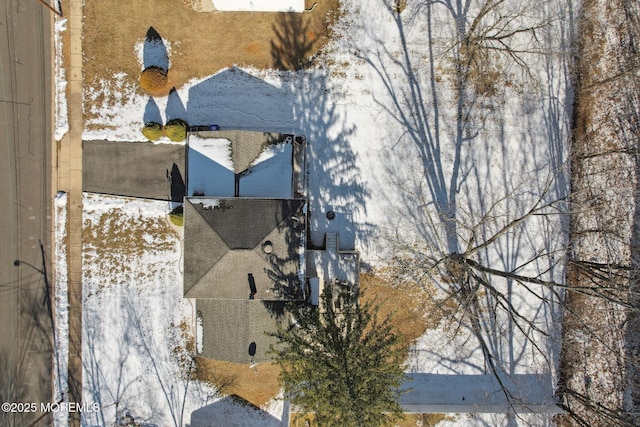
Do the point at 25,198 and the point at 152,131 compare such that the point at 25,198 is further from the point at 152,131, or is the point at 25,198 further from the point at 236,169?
the point at 236,169

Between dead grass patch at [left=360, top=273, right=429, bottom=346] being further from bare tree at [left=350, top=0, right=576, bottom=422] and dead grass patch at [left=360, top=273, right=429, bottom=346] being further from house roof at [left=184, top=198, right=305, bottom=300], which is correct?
house roof at [left=184, top=198, right=305, bottom=300]

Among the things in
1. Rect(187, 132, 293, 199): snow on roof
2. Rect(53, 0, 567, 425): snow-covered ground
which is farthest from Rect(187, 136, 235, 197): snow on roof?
Rect(53, 0, 567, 425): snow-covered ground

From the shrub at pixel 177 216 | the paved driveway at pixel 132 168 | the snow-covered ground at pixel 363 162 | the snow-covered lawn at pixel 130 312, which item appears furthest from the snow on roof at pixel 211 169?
the snow-covered lawn at pixel 130 312

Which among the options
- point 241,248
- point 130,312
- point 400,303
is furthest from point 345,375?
point 130,312

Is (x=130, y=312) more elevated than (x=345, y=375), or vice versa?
(x=130, y=312)

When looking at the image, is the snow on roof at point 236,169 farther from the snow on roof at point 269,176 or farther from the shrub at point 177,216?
the shrub at point 177,216

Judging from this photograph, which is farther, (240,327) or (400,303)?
(400,303)

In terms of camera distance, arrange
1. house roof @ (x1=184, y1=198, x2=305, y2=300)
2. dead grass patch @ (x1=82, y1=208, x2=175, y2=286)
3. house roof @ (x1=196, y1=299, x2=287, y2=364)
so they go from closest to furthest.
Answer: house roof @ (x1=184, y1=198, x2=305, y2=300) → house roof @ (x1=196, y1=299, x2=287, y2=364) → dead grass patch @ (x1=82, y1=208, x2=175, y2=286)
